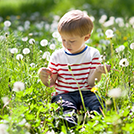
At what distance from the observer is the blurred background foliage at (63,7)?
20.0 feet

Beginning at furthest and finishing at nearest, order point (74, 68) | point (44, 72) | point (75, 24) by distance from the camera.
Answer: point (74, 68)
point (44, 72)
point (75, 24)

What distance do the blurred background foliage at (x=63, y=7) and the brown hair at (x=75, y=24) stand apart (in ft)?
12.8

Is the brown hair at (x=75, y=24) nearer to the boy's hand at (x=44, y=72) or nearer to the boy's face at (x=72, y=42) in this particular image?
the boy's face at (x=72, y=42)

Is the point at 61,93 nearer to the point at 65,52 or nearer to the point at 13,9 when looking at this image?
the point at 65,52

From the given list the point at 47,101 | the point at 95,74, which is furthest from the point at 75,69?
the point at 47,101

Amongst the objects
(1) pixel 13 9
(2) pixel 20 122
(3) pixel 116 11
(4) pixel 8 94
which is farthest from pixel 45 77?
(1) pixel 13 9

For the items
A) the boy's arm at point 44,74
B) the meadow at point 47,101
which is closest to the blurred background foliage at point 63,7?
the meadow at point 47,101

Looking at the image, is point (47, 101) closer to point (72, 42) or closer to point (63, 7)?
point (72, 42)

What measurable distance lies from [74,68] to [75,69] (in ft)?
0.04

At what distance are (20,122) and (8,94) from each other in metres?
0.57

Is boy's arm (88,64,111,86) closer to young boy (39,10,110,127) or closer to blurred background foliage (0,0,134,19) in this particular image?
young boy (39,10,110,127)

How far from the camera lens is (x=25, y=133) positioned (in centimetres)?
136

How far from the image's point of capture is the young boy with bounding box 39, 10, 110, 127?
1915 mm

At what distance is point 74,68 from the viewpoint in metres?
2.08
